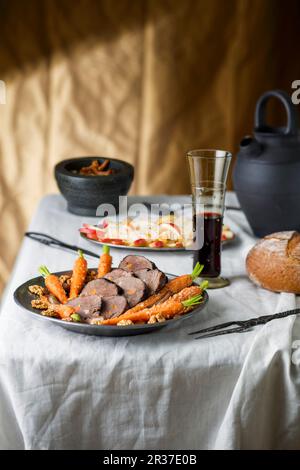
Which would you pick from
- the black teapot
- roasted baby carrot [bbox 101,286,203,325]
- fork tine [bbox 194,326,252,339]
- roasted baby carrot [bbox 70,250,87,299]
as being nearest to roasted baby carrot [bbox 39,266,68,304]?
roasted baby carrot [bbox 70,250,87,299]

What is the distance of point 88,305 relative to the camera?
3.46 feet

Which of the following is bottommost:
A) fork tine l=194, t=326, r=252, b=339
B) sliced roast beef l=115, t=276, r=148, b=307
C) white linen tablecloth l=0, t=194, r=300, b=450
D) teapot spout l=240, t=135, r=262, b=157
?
white linen tablecloth l=0, t=194, r=300, b=450

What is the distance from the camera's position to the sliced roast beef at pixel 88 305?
105 cm

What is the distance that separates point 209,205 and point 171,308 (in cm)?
29

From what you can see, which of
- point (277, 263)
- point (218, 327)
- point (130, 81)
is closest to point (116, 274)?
point (218, 327)

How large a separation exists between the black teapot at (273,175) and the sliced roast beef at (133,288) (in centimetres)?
59

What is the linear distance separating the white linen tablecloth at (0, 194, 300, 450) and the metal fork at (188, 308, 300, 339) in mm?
25

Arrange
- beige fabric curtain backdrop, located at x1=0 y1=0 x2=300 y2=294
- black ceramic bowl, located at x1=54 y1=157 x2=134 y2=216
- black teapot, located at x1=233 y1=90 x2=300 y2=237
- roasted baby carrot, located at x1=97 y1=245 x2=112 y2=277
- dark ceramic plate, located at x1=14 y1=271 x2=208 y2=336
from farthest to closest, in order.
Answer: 1. beige fabric curtain backdrop, located at x1=0 y1=0 x2=300 y2=294
2. black ceramic bowl, located at x1=54 y1=157 x2=134 y2=216
3. black teapot, located at x1=233 y1=90 x2=300 y2=237
4. roasted baby carrot, located at x1=97 y1=245 x2=112 y2=277
5. dark ceramic plate, located at x1=14 y1=271 x2=208 y2=336

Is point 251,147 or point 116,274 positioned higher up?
point 251,147

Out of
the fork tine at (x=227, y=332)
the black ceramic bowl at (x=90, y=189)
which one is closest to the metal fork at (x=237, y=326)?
the fork tine at (x=227, y=332)

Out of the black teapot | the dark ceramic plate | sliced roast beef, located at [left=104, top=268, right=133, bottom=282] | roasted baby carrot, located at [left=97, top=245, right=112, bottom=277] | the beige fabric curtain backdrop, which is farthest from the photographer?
the beige fabric curtain backdrop

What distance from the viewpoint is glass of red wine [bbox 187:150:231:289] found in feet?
4.17

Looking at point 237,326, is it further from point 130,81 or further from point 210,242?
point 130,81

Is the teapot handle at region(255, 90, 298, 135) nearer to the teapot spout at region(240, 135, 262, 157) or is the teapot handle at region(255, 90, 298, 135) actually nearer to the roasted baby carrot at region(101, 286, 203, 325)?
the teapot spout at region(240, 135, 262, 157)
